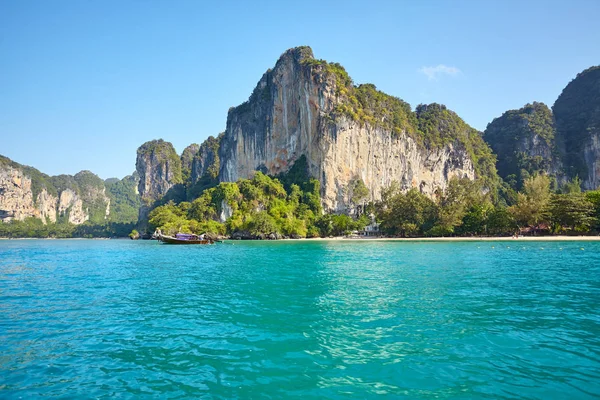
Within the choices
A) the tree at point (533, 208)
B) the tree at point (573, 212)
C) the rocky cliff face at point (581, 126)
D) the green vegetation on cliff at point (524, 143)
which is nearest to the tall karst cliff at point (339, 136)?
the green vegetation on cliff at point (524, 143)

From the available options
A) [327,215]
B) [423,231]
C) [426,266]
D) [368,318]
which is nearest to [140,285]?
[368,318]

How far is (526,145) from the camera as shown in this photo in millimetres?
136875

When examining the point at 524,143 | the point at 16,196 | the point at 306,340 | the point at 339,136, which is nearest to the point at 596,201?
the point at 339,136

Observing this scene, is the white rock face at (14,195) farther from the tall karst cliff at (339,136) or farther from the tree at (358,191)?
the tree at (358,191)

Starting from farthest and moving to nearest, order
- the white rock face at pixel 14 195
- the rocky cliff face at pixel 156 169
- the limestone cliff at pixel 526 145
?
the rocky cliff face at pixel 156 169
the white rock face at pixel 14 195
the limestone cliff at pixel 526 145

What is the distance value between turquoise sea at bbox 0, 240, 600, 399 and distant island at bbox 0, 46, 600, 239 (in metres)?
56.6

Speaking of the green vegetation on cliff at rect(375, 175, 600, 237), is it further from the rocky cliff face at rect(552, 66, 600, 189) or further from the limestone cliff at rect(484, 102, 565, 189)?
the rocky cliff face at rect(552, 66, 600, 189)

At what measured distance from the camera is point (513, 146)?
463 ft

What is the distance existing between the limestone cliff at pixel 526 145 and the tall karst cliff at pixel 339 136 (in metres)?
9.55

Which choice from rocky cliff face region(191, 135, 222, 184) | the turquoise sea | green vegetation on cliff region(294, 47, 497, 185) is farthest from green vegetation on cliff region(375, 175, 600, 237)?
rocky cliff face region(191, 135, 222, 184)

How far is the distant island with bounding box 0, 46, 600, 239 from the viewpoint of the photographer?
71812 mm

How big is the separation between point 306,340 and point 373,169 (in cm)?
9997

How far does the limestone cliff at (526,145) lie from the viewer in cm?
13212

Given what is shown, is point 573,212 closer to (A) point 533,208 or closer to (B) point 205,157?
(A) point 533,208
